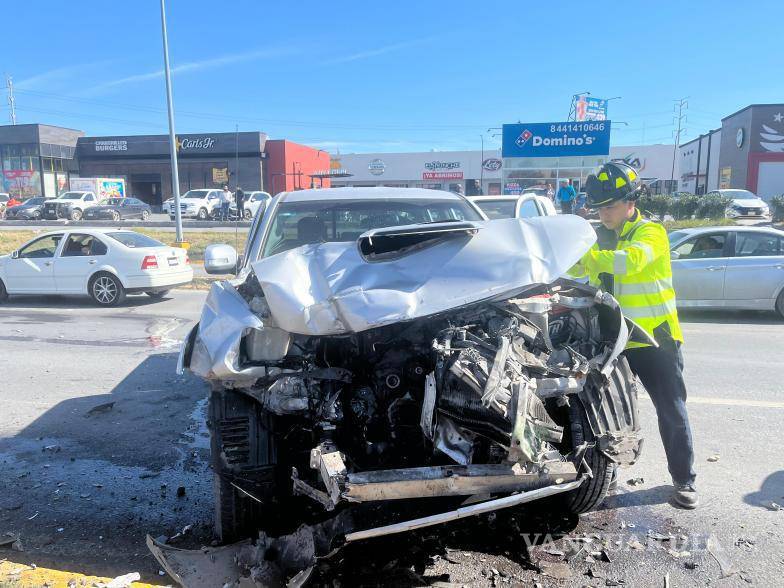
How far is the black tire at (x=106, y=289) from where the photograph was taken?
10.9 m

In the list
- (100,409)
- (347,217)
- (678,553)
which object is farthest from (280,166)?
(678,553)

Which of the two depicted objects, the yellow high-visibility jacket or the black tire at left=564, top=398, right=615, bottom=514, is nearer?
the black tire at left=564, top=398, right=615, bottom=514

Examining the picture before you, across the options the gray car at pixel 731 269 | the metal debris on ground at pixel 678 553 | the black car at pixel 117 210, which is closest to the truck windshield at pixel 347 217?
the metal debris on ground at pixel 678 553

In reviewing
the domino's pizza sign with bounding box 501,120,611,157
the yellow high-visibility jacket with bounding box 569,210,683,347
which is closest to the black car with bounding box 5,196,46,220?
the domino's pizza sign with bounding box 501,120,611,157

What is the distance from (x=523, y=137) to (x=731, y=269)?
19.5m

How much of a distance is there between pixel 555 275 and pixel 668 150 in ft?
208

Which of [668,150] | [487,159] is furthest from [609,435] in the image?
[668,150]

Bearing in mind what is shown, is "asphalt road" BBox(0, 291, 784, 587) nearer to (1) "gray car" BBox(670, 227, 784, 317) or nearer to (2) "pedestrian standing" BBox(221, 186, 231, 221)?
(1) "gray car" BBox(670, 227, 784, 317)

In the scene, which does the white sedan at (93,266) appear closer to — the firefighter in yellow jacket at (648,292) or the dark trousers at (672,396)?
the firefighter in yellow jacket at (648,292)

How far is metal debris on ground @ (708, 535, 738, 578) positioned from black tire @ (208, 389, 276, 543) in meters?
2.24

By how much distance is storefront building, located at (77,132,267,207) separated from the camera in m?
46.9

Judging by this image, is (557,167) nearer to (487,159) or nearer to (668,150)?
(487,159)

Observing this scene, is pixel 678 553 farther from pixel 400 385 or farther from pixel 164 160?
pixel 164 160

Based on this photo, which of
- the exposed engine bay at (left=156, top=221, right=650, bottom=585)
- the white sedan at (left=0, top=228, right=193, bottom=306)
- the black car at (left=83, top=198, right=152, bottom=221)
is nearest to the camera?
the exposed engine bay at (left=156, top=221, right=650, bottom=585)
